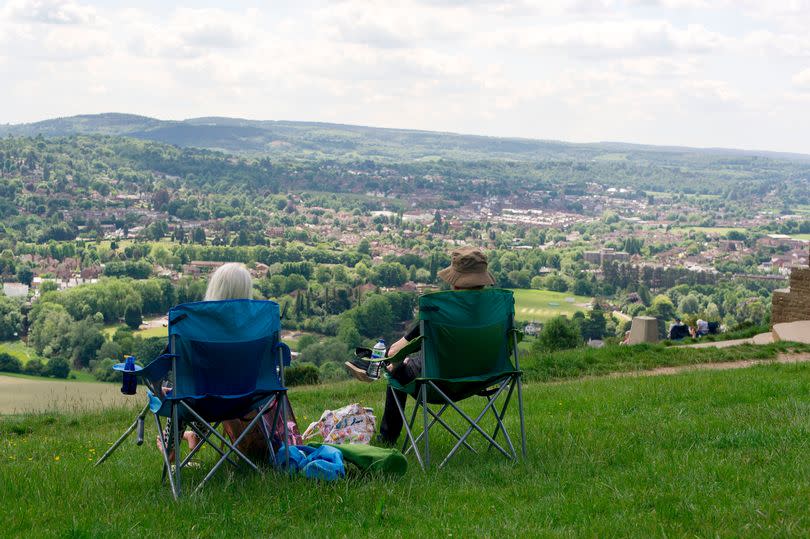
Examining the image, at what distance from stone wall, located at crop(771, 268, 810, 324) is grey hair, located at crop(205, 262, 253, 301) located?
34.6ft

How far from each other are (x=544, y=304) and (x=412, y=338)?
168 feet

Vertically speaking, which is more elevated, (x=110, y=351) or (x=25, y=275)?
(x=110, y=351)

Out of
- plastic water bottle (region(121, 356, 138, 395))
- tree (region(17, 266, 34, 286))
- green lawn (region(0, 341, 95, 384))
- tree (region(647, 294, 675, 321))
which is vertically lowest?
tree (region(17, 266, 34, 286))

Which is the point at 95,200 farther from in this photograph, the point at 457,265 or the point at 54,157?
the point at 457,265

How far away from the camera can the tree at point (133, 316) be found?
178 feet

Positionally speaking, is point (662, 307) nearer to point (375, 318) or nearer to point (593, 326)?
point (593, 326)

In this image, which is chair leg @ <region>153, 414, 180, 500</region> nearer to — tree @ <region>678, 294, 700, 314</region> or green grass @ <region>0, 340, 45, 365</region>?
green grass @ <region>0, 340, 45, 365</region>

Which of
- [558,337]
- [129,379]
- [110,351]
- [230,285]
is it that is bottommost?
[110,351]

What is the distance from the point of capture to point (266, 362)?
4.72 metres

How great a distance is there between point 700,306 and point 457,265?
49632mm

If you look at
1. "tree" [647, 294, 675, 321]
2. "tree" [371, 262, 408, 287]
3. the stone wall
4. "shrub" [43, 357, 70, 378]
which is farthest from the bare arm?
"tree" [371, 262, 408, 287]

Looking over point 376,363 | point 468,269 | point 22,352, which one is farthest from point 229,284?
point 22,352

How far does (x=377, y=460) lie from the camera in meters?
4.55

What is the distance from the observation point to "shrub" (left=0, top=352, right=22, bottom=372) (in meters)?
42.3
